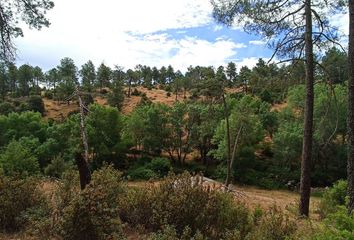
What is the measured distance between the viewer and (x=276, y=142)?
40812mm

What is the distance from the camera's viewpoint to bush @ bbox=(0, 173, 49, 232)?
19.5ft

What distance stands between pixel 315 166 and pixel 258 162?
599 cm

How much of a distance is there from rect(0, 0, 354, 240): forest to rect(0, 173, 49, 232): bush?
0.02 metres

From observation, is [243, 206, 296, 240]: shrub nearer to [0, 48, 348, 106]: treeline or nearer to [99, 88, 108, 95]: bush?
[0, 48, 348, 106]: treeline

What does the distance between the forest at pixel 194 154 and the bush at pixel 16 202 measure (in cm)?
2

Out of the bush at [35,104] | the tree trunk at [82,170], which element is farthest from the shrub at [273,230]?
the bush at [35,104]

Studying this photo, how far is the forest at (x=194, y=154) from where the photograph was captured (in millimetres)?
5195

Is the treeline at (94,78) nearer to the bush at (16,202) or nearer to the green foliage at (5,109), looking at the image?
the green foliage at (5,109)

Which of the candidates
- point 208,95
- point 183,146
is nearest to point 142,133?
point 183,146

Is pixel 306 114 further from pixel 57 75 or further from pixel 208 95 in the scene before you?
pixel 57 75

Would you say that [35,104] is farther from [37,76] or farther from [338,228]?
[338,228]

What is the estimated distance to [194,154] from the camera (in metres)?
47.9

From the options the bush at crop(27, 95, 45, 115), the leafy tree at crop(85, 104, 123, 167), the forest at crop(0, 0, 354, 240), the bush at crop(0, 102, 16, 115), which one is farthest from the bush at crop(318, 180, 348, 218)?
the bush at crop(27, 95, 45, 115)

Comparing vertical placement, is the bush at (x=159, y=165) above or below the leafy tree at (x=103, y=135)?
below
